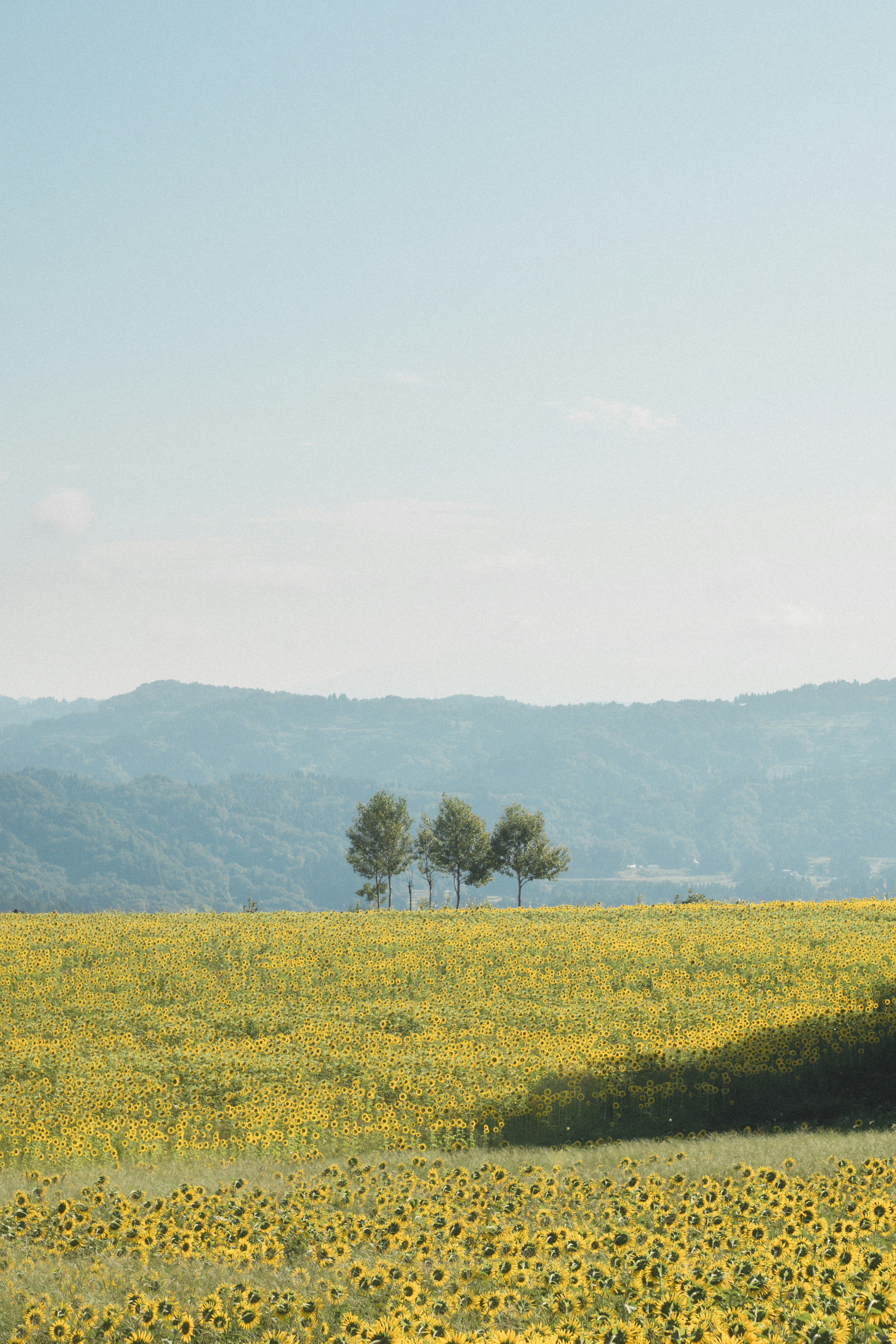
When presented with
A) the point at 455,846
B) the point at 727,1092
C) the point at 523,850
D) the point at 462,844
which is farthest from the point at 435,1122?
the point at 523,850

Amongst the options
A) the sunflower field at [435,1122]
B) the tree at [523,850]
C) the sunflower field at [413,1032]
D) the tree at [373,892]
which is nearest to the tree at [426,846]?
the tree at [373,892]

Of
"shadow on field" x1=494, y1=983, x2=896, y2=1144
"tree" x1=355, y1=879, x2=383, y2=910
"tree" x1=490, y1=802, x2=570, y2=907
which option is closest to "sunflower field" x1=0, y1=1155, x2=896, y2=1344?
"shadow on field" x1=494, y1=983, x2=896, y2=1144

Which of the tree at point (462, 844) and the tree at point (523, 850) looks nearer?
the tree at point (523, 850)

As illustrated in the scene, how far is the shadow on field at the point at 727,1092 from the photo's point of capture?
849 inches

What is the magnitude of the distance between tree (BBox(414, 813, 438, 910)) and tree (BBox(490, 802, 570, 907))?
5072 millimetres

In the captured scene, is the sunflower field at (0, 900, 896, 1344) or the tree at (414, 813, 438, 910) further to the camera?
the tree at (414, 813, 438, 910)

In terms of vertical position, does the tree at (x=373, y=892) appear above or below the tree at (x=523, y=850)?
below

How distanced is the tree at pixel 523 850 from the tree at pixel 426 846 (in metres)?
5.07

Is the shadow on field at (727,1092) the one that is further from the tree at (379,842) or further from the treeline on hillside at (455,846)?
the tree at (379,842)

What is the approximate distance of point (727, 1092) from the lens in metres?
23.1

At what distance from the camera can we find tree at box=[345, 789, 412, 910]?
253ft

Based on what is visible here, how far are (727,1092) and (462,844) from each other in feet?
171

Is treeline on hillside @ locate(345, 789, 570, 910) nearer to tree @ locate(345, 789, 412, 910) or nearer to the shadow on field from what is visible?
tree @ locate(345, 789, 412, 910)

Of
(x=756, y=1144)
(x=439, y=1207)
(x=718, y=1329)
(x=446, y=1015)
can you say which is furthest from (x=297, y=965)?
(x=718, y=1329)
